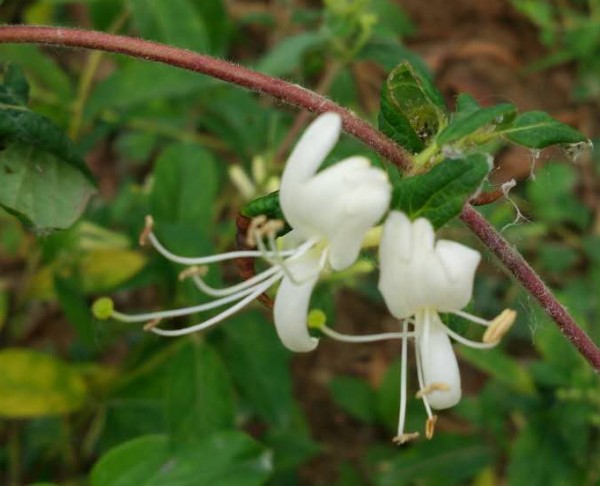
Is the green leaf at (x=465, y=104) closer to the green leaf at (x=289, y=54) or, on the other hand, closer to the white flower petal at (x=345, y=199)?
the white flower petal at (x=345, y=199)

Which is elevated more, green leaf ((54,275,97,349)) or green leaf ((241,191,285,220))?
green leaf ((241,191,285,220))

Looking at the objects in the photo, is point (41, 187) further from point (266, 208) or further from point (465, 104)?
point (465, 104)

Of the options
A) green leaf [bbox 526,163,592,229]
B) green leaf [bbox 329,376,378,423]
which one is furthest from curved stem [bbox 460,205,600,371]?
green leaf [bbox 526,163,592,229]

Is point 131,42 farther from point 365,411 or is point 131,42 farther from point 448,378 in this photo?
point 365,411

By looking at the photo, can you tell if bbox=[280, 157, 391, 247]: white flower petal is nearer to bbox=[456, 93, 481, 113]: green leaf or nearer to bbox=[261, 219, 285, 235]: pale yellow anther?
bbox=[261, 219, 285, 235]: pale yellow anther

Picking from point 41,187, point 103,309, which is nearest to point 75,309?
point 41,187

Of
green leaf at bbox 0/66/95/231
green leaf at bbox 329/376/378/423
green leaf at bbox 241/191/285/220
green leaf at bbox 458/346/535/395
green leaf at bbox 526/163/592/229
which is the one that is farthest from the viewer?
green leaf at bbox 526/163/592/229

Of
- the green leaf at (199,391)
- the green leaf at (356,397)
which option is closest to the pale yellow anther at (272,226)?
the green leaf at (199,391)
